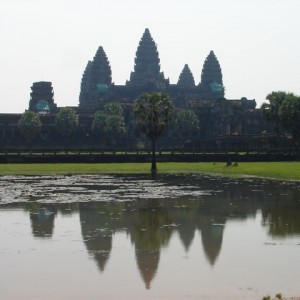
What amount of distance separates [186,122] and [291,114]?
70.1 metres

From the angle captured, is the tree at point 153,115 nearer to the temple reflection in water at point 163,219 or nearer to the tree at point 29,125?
the temple reflection in water at point 163,219

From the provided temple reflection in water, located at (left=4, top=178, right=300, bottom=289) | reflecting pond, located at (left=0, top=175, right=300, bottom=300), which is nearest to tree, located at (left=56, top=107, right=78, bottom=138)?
temple reflection in water, located at (left=4, top=178, right=300, bottom=289)

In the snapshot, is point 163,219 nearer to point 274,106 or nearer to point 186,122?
point 274,106

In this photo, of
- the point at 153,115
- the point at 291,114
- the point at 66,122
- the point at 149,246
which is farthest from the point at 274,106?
the point at 149,246

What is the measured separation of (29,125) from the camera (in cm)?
17125

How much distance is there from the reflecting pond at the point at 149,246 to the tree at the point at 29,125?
436ft

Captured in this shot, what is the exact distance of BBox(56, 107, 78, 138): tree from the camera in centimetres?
17588

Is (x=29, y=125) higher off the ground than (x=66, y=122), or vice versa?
(x=66, y=122)

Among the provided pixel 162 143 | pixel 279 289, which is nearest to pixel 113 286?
pixel 279 289

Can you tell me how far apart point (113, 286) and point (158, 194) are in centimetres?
2524

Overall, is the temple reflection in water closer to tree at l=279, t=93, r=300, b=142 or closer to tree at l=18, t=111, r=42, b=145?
tree at l=279, t=93, r=300, b=142

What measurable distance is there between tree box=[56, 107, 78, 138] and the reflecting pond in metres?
136

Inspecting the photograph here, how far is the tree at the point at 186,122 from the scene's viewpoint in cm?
17875

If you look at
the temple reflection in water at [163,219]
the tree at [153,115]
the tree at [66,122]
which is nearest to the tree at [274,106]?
the tree at [153,115]
